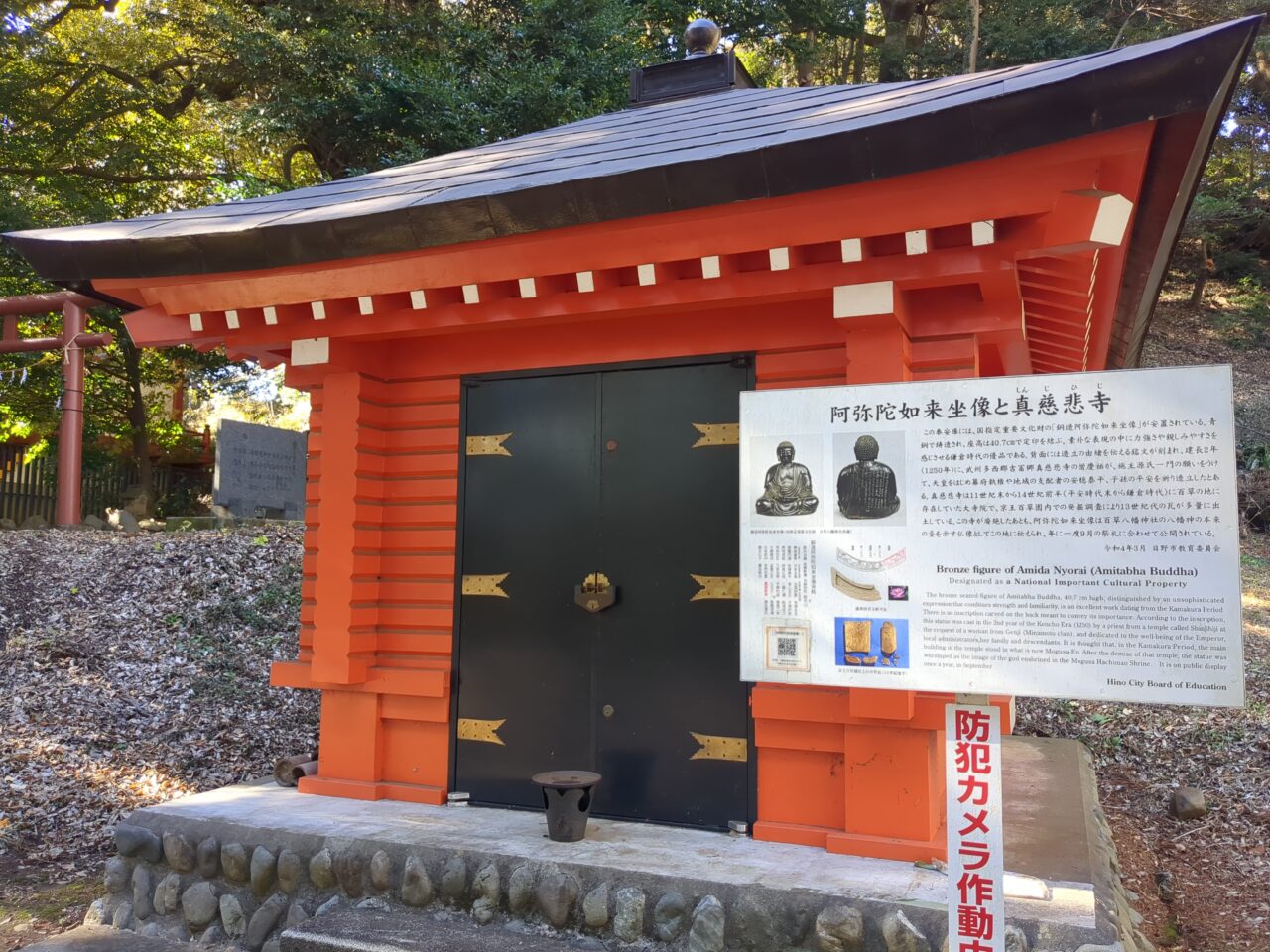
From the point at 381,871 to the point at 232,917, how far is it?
91 centimetres

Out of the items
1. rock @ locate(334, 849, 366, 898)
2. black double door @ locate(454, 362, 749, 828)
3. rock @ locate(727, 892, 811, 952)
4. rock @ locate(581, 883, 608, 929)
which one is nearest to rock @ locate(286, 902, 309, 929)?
rock @ locate(334, 849, 366, 898)

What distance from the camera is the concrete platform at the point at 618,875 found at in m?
3.32

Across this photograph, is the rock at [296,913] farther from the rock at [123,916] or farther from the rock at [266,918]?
the rock at [123,916]

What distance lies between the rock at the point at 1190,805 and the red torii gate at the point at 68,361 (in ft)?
43.6

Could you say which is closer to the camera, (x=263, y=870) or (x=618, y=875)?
(x=618, y=875)

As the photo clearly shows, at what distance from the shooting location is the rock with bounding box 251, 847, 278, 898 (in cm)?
421

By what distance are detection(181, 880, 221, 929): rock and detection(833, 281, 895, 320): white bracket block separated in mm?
3906

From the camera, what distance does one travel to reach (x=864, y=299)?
380 cm

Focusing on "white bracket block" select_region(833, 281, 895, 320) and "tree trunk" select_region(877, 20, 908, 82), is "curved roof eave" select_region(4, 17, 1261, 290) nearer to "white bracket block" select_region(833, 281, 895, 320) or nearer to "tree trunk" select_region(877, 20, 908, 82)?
"white bracket block" select_region(833, 281, 895, 320)

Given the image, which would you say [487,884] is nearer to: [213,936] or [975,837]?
[213,936]

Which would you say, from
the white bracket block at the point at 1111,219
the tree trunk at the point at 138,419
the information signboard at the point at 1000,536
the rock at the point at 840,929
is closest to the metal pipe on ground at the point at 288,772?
the rock at the point at 840,929

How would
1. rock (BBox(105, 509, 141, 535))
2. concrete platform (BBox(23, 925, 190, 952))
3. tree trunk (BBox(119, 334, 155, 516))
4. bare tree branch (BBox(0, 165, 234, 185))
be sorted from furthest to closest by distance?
tree trunk (BBox(119, 334, 155, 516)) < bare tree branch (BBox(0, 165, 234, 185)) < rock (BBox(105, 509, 141, 535)) < concrete platform (BBox(23, 925, 190, 952))

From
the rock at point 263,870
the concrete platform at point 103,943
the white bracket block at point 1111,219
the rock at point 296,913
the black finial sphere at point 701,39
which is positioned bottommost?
the concrete platform at point 103,943

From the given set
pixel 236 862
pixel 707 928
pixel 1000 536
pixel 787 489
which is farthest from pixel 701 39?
pixel 236 862
